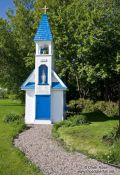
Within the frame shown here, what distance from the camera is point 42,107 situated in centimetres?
2453

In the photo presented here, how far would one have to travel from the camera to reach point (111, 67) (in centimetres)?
2959

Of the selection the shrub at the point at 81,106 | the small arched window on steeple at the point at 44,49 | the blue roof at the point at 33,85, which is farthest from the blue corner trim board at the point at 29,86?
the shrub at the point at 81,106

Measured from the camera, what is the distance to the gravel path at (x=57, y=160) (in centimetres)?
1008

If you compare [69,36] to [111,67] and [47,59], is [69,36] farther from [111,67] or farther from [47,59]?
[47,59]

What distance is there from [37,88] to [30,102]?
1123 millimetres

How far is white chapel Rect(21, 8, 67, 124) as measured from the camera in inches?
963

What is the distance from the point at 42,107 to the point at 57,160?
1310 cm

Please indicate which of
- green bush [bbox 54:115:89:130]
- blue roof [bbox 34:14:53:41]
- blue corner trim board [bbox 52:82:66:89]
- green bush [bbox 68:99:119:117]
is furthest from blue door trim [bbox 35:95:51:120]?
green bush [bbox 68:99:119:117]

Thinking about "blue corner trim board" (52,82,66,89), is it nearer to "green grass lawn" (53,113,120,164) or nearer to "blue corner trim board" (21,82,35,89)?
"blue corner trim board" (21,82,35,89)

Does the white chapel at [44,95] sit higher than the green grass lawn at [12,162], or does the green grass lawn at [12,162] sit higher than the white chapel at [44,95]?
the white chapel at [44,95]

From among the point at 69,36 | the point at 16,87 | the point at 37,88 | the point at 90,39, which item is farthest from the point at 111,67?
the point at 16,87

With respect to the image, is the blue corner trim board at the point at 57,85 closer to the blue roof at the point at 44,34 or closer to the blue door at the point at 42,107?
the blue door at the point at 42,107

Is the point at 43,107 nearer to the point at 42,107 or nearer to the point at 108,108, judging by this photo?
the point at 42,107

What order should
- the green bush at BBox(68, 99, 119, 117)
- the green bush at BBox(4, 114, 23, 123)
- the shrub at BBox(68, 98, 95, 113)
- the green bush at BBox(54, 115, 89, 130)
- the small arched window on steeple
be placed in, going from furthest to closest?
the shrub at BBox(68, 98, 95, 113) → the green bush at BBox(68, 99, 119, 117) → the small arched window on steeple → the green bush at BBox(4, 114, 23, 123) → the green bush at BBox(54, 115, 89, 130)
